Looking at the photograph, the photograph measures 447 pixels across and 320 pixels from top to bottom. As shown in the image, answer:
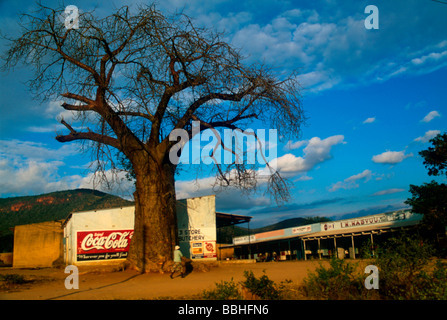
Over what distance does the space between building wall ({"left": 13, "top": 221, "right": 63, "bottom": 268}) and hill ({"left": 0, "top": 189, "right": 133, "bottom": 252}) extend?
31523mm

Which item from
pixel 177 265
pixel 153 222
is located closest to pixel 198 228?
pixel 153 222

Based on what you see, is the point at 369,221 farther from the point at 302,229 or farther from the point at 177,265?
the point at 177,265

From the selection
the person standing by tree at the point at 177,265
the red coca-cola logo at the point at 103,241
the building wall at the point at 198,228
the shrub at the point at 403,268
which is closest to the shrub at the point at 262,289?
the shrub at the point at 403,268

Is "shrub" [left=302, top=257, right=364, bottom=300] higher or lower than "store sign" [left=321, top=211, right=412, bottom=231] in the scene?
lower

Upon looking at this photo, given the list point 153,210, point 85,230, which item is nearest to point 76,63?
point 153,210

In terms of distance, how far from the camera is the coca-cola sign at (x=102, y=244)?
21031 mm

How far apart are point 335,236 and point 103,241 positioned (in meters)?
16.3

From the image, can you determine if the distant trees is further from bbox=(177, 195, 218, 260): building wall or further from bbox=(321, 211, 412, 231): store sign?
bbox=(177, 195, 218, 260): building wall

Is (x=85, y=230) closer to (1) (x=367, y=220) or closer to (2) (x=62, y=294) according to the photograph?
(2) (x=62, y=294)

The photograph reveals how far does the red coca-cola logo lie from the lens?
21.1m

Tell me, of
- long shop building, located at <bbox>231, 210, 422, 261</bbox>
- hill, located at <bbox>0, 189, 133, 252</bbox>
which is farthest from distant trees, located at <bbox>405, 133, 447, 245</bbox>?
hill, located at <bbox>0, 189, 133, 252</bbox>

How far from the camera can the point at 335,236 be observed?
2791 cm

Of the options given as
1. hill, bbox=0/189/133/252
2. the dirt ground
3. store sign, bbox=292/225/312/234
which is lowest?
the dirt ground
